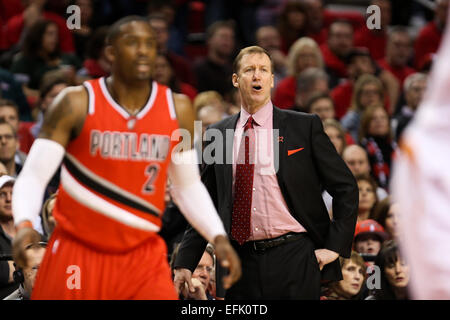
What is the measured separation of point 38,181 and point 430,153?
5.83 feet

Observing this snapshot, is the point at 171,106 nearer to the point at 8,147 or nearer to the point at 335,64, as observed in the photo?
the point at 8,147

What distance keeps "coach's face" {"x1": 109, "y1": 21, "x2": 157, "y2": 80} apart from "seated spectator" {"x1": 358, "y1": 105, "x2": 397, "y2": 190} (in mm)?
4479

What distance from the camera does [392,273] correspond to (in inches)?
211

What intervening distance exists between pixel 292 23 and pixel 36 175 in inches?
276

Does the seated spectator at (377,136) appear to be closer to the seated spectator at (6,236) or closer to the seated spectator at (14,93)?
the seated spectator at (14,93)

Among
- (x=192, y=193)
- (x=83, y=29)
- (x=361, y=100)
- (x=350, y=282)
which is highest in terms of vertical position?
(x=83, y=29)

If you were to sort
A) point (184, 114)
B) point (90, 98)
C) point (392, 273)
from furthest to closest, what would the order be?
1. point (392, 273)
2. point (184, 114)
3. point (90, 98)

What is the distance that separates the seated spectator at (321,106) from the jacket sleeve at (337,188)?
3.26 metres

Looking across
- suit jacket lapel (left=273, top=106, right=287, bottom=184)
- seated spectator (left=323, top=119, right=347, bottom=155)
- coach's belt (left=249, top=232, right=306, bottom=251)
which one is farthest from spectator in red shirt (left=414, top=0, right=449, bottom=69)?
coach's belt (left=249, top=232, right=306, bottom=251)

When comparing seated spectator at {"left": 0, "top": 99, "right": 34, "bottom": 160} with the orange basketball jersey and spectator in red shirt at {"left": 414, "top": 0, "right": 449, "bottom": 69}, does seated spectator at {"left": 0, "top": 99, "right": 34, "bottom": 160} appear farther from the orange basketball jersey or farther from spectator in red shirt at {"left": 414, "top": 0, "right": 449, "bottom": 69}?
spectator in red shirt at {"left": 414, "top": 0, "right": 449, "bottom": 69}

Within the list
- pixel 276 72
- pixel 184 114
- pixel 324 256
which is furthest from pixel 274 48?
pixel 184 114

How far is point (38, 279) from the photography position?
317 cm

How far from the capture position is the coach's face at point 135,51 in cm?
317
